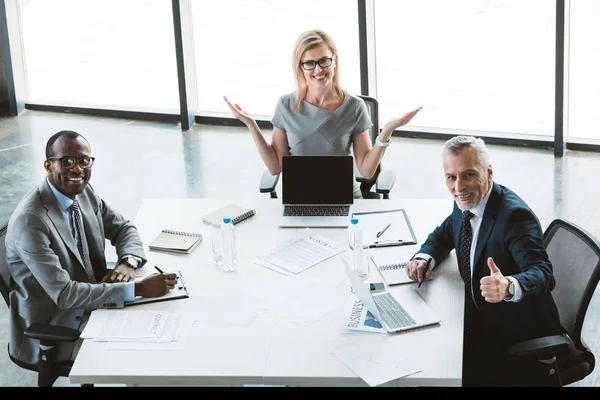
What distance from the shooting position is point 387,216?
4.20 meters

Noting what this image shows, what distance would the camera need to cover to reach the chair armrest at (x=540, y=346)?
302 centimetres

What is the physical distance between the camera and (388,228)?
4.05 m

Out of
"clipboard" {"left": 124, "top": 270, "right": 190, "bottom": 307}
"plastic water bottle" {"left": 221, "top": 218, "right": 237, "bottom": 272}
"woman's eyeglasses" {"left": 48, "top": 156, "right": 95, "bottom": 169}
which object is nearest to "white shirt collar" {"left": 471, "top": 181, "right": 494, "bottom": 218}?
"plastic water bottle" {"left": 221, "top": 218, "right": 237, "bottom": 272}

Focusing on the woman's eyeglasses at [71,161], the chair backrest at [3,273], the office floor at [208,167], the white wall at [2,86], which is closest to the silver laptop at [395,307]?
the woman's eyeglasses at [71,161]

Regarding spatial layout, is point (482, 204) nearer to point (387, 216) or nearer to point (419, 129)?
point (387, 216)

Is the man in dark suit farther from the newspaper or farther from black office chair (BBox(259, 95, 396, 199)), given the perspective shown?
black office chair (BBox(259, 95, 396, 199))

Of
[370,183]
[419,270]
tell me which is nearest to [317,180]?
[370,183]

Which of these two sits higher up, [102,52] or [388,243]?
[102,52]

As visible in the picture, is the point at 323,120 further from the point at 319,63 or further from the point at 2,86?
the point at 2,86

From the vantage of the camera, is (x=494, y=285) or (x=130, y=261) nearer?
(x=494, y=285)

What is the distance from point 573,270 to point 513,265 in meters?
0.29

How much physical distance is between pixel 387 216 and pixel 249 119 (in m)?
1.02

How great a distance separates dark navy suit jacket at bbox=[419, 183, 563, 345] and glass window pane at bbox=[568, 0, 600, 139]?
4055mm

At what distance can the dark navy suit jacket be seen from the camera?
10.4 feet
